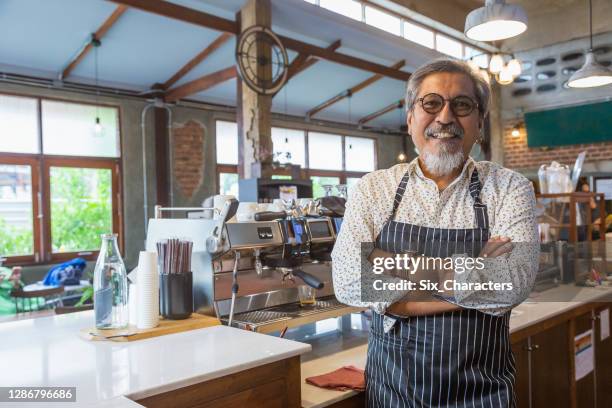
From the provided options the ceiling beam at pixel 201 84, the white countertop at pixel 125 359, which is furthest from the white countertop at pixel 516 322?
the ceiling beam at pixel 201 84

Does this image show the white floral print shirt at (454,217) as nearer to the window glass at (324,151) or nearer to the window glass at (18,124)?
the window glass at (18,124)

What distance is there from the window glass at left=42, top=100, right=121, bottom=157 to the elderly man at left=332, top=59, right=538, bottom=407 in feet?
19.3

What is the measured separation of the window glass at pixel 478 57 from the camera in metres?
5.77

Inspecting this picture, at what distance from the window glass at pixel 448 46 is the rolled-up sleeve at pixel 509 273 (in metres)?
7.07

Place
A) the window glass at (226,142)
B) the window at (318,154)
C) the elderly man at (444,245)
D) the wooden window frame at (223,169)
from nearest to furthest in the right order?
the elderly man at (444,245) < the wooden window frame at (223,169) < the window glass at (226,142) < the window at (318,154)

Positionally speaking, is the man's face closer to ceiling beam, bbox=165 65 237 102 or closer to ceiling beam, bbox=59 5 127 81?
ceiling beam, bbox=59 5 127 81

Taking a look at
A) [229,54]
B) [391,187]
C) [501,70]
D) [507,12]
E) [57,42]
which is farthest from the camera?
[229,54]

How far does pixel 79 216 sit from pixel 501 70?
551 cm

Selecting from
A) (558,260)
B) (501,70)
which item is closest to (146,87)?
(501,70)

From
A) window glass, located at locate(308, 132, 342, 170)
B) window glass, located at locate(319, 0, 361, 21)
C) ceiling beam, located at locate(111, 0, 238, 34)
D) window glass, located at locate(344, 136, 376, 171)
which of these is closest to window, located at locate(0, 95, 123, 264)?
ceiling beam, located at locate(111, 0, 238, 34)

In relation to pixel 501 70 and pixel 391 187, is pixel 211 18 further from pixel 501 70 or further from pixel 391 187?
pixel 391 187

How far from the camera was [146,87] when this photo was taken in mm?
7508

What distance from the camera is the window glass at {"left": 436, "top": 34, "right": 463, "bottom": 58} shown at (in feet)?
26.1

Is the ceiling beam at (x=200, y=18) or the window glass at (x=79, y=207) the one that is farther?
the window glass at (x=79, y=207)
